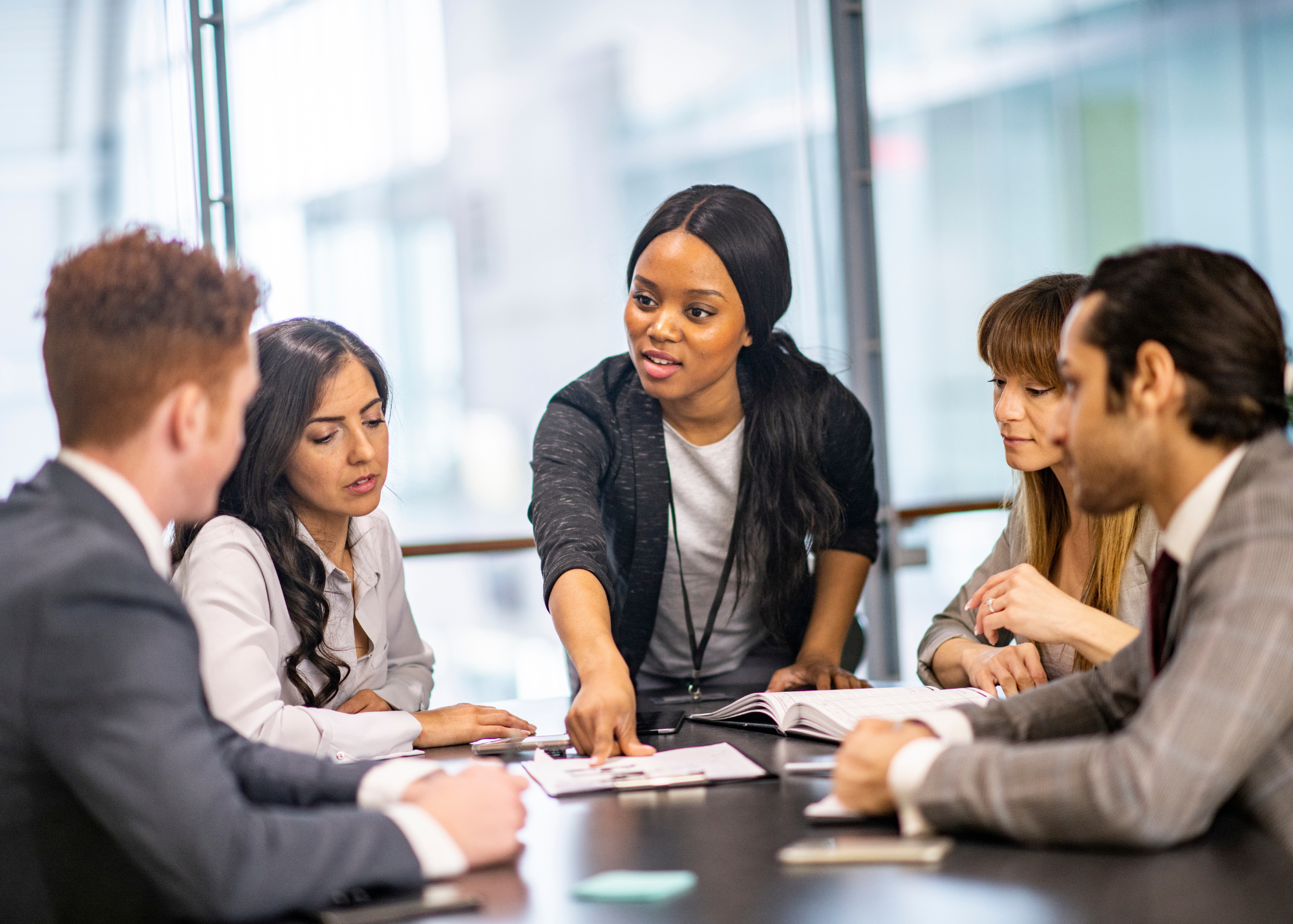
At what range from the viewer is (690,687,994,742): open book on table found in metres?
1.48

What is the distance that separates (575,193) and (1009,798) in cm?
305

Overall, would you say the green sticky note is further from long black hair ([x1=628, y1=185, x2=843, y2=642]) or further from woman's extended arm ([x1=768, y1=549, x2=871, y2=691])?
long black hair ([x1=628, y1=185, x2=843, y2=642])

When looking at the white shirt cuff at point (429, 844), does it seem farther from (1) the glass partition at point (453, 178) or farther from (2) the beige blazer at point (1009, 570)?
(1) the glass partition at point (453, 178)

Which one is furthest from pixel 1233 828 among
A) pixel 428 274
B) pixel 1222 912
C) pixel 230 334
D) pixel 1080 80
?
pixel 1080 80

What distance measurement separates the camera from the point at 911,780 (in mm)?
1033

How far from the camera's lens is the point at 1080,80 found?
4148 millimetres

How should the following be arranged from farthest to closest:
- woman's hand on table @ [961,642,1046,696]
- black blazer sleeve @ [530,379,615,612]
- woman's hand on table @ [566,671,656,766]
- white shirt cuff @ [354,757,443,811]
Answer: black blazer sleeve @ [530,379,615,612] → woman's hand on table @ [961,642,1046,696] → woman's hand on table @ [566,671,656,766] → white shirt cuff @ [354,757,443,811]

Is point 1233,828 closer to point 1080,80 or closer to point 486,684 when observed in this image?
point 486,684

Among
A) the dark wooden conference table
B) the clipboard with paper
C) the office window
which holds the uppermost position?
the office window

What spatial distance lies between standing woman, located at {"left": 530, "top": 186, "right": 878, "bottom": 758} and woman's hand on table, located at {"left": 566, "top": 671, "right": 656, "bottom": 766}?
0.48 m

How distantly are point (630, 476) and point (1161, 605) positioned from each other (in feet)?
3.43

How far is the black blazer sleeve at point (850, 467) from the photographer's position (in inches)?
83.0

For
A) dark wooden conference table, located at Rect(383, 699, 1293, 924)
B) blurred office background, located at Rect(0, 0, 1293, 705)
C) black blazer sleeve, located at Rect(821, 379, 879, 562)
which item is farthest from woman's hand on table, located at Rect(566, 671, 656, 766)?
blurred office background, located at Rect(0, 0, 1293, 705)

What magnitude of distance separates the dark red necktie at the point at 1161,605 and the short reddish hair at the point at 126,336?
36.5 inches
